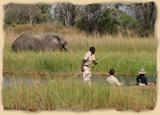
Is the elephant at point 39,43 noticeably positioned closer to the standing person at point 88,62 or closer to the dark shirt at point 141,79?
the standing person at point 88,62

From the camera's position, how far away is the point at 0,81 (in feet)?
40.1

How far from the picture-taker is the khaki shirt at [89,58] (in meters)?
12.2

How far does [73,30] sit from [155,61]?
0.96 m

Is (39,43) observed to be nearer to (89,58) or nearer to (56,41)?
(56,41)

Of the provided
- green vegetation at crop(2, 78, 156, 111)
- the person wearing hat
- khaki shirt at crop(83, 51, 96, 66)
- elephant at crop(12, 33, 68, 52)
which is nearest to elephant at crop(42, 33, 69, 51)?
elephant at crop(12, 33, 68, 52)

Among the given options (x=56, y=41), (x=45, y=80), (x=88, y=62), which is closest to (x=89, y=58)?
(x=88, y=62)

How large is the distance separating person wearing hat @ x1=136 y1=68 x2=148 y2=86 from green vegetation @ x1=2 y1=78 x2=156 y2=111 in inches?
2.3

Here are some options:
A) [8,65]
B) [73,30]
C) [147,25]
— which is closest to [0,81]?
[8,65]

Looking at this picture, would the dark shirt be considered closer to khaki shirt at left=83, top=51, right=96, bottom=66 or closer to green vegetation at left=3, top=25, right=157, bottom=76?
green vegetation at left=3, top=25, right=157, bottom=76

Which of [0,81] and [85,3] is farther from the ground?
[85,3]

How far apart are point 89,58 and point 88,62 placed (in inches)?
2.0

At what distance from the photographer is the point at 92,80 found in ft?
39.9

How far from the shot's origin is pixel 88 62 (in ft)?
40.0

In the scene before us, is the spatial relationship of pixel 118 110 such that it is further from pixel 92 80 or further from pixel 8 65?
pixel 8 65
